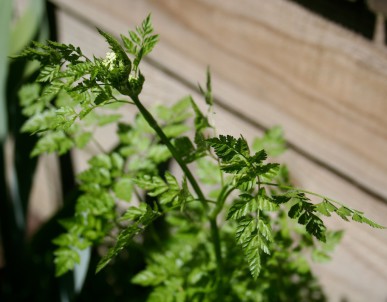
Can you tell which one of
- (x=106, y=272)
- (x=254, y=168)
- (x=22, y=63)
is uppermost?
(x=254, y=168)

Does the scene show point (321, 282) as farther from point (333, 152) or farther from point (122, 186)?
point (122, 186)

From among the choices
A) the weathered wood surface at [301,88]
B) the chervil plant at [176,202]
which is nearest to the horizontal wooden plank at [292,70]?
the weathered wood surface at [301,88]

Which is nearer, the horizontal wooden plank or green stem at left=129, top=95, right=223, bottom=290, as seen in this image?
green stem at left=129, top=95, right=223, bottom=290

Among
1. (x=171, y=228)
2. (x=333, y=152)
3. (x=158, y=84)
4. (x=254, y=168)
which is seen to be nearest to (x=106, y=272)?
(x=171, y=228)

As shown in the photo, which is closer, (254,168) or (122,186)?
(254,168)

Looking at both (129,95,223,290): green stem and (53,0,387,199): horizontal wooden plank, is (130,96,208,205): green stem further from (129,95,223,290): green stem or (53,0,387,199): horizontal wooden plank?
(53,0,387,199): horizontal wooden plank

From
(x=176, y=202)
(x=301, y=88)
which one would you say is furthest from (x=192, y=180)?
(x=301, y=88)

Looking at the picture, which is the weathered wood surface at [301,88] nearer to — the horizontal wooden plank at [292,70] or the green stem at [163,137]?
the horizontal wooden plank at [292,70]

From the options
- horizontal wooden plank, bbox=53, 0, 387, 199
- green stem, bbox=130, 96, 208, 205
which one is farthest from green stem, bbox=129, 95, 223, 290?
horizontal wooden plank, bbox=53, 0, 387, 199
